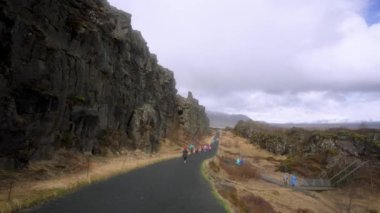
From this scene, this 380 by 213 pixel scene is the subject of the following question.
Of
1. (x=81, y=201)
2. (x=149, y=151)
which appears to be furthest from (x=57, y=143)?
(x=149, y=151)

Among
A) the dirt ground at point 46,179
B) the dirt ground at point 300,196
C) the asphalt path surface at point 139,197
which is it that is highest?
the dirt ground at point 46,179

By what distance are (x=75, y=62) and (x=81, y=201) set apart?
21.1 meters

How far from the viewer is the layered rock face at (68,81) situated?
973 inches

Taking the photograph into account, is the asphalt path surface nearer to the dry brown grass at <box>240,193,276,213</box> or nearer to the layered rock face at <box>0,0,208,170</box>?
the dry brown grass at <box>240,193,276,213</box>

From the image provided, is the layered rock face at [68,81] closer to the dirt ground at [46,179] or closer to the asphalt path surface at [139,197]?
the dirt ground at [46,179]

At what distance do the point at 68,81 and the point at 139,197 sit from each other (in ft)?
58.1

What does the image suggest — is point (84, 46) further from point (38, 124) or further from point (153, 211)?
point (153, 211)

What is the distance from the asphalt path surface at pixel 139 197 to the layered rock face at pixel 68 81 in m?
6.71

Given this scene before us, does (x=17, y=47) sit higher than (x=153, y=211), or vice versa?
(x=17, y=47)

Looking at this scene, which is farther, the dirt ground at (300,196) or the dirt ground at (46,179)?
the dirt ground at (300,196)

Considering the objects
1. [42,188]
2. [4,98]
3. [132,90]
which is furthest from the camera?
[132,90]

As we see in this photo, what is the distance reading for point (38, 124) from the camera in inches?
1131

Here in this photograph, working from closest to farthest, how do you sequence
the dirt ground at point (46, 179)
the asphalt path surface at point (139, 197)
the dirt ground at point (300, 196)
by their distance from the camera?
the dirt ground at point (46, 179) → the asphalt path surface at point (139, 197) → the dirt ground at point (300, 196)

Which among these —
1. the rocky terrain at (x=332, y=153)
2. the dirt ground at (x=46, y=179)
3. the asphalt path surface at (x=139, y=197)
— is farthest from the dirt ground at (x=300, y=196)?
the dirt ground at (x=46, y=179)
